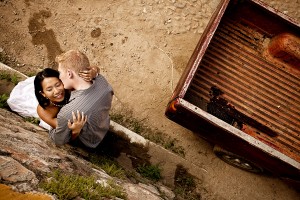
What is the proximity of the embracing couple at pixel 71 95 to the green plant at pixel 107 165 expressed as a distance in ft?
2.54

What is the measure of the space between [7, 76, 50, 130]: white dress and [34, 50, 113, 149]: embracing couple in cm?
76

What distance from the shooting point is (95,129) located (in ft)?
11.6

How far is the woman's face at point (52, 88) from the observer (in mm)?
3131

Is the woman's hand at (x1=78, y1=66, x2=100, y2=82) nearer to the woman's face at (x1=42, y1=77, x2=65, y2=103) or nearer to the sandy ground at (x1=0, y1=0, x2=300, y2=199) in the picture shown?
the woman's face at (x1=42, y1=77, x2=65, y2=103)

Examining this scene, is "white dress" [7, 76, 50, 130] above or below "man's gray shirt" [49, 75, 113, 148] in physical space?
below

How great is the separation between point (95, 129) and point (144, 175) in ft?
4.46

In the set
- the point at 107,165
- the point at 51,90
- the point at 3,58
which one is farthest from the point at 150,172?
the point at 3,58

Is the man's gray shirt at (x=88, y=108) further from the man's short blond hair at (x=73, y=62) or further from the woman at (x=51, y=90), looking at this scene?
the man's short blond hair at (x=73, y=62)

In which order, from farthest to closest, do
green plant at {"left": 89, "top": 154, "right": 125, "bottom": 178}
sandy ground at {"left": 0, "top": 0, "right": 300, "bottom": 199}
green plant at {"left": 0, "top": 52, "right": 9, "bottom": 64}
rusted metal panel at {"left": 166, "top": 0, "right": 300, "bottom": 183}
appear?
1. green plant at {"left": 0, "top": 52, "right": 9, "bottom": 64}
2. sandy ground at {"left": 0, "top": 0, "right": 300, "bottom": 199}
3. rusted metal panel at {"left": 166, "top": 0, "right": 300, "bottom": 183}
4. green plant at {"left": 89, "top": 154, "right": 125, "bottom": 178}

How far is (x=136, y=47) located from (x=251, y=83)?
85.0 inches

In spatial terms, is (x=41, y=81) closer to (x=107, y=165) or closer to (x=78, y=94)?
(x=78, y=94)

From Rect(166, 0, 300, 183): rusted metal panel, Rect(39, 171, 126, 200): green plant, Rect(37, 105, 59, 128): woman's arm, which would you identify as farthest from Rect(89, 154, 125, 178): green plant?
Rect(166, 0, 300, 183): rusted metal panel

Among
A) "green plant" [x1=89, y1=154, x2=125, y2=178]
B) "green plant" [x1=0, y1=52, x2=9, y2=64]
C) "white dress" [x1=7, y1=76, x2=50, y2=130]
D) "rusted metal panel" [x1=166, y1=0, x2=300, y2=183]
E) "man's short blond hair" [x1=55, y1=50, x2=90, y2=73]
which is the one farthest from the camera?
"green plant" [x1=0, y1=52, x2=9, y2=64]

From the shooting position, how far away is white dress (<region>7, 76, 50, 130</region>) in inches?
158
